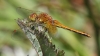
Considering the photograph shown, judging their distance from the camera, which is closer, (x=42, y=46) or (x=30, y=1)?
(x=42, y=46)

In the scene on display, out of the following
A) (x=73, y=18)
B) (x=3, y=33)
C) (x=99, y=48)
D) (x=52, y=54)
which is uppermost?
(x=73, y=18)

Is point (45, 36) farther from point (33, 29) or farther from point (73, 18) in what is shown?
point (73, 18)

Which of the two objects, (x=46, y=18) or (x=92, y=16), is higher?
(x=92, y=16)

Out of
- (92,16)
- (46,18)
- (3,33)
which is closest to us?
(46,18)

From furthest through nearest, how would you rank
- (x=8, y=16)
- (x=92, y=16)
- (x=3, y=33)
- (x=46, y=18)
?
(x=8, y=16) → (x=3, y=33) → (x=92, y=16) → (x=46, y=18)

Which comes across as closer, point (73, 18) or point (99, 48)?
point (99, 48)

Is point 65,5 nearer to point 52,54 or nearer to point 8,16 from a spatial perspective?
point 8,16

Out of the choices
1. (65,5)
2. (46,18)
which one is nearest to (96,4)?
(65,5)

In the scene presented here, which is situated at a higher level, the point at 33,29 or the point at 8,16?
the point at 8,16

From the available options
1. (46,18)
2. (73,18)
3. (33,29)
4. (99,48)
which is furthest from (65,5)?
(33,29)
